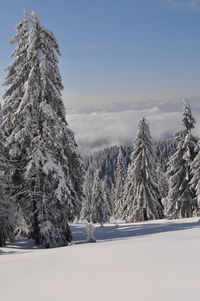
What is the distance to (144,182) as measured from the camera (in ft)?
124

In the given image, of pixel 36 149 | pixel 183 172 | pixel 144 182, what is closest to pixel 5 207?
pixel 36 149

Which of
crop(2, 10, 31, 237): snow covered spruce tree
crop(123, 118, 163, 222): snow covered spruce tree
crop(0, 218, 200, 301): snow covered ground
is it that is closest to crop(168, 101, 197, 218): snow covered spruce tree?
crop(123, 118, 163, 222): snow covered spruce tree

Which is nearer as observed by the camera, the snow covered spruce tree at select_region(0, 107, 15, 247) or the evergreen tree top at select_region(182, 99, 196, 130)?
the snow covered spruce tree at select_region(0, 107, 15, 247)

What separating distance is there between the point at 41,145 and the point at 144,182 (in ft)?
74.5

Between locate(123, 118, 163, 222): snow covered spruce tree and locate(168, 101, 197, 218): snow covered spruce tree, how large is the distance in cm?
302

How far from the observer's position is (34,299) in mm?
4902

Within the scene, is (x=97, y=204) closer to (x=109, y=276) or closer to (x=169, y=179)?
(x=169, y=179)

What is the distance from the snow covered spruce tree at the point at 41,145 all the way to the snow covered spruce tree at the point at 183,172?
18452 mm

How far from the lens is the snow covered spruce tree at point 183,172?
109 ft

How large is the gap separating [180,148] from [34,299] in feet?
102

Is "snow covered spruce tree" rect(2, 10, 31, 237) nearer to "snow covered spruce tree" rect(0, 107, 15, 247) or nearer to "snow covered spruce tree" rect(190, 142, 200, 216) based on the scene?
"snow covered spruce tree" rect(0, 107, 15, 247)

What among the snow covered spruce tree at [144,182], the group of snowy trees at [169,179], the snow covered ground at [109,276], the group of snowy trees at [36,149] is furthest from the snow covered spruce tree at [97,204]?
the snow covered ground at [109,276]

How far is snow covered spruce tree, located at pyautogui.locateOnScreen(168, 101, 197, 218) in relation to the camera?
33.2 m

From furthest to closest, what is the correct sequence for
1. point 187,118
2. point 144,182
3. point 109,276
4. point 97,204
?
point 97,204, point 144,182, point 187,118, point 109,276
